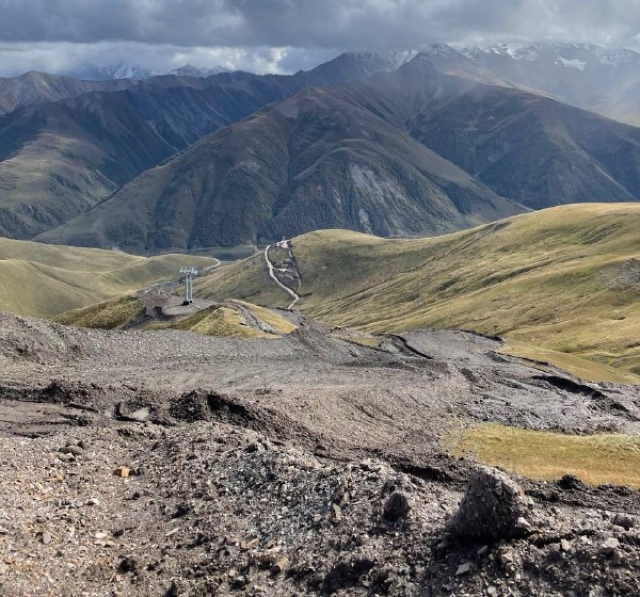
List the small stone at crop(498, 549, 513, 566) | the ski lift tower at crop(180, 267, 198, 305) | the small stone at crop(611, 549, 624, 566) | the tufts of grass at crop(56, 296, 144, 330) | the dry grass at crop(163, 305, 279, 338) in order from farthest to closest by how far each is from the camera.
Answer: the ski lift tower at crop(180, 267, 198, 305)
the tufts of grass at crop(56, 296, 144, 330)
the dry grass at crop(163, 305, 279, 338)
the small stone at crop(498, 549, 513, 566)
the small stone at crop(611, 549, 624, 566)

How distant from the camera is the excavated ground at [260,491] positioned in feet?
76.9

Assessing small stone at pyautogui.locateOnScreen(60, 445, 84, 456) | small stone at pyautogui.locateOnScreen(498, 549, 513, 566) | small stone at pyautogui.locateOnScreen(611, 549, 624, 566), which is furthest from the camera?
small stone at pyautogui.locateOnScreen(60, 445, 84, 456)

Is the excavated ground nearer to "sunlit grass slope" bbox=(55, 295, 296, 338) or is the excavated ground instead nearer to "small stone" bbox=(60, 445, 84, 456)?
"small stone" bbox=(60, 445, 84, 456)

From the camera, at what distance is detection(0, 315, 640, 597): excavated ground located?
2344 cm

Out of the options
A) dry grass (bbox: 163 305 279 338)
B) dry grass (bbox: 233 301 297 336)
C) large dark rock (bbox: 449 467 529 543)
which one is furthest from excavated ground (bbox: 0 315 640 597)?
dry grass (bbox: 233 301 297 336)

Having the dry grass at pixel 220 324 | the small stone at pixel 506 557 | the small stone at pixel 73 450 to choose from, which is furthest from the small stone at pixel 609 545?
the dry grass at pixel 220 324

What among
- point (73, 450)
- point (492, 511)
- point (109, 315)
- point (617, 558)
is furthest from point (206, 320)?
point (617, 558)

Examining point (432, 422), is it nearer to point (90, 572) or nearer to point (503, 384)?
point (503, 384)

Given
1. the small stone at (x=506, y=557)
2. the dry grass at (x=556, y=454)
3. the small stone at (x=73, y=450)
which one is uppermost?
the small stone at (x=506, y=557)

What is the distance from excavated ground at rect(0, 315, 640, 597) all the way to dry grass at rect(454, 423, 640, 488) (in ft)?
8.70

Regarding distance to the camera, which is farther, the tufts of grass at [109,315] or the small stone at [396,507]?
the tufts of grass at [109,315]

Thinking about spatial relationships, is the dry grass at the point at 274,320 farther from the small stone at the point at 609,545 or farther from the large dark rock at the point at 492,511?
the small stone at the point at 609,545

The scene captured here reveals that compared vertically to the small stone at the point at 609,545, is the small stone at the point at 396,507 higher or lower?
lower

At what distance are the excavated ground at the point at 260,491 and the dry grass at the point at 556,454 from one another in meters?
2.65
